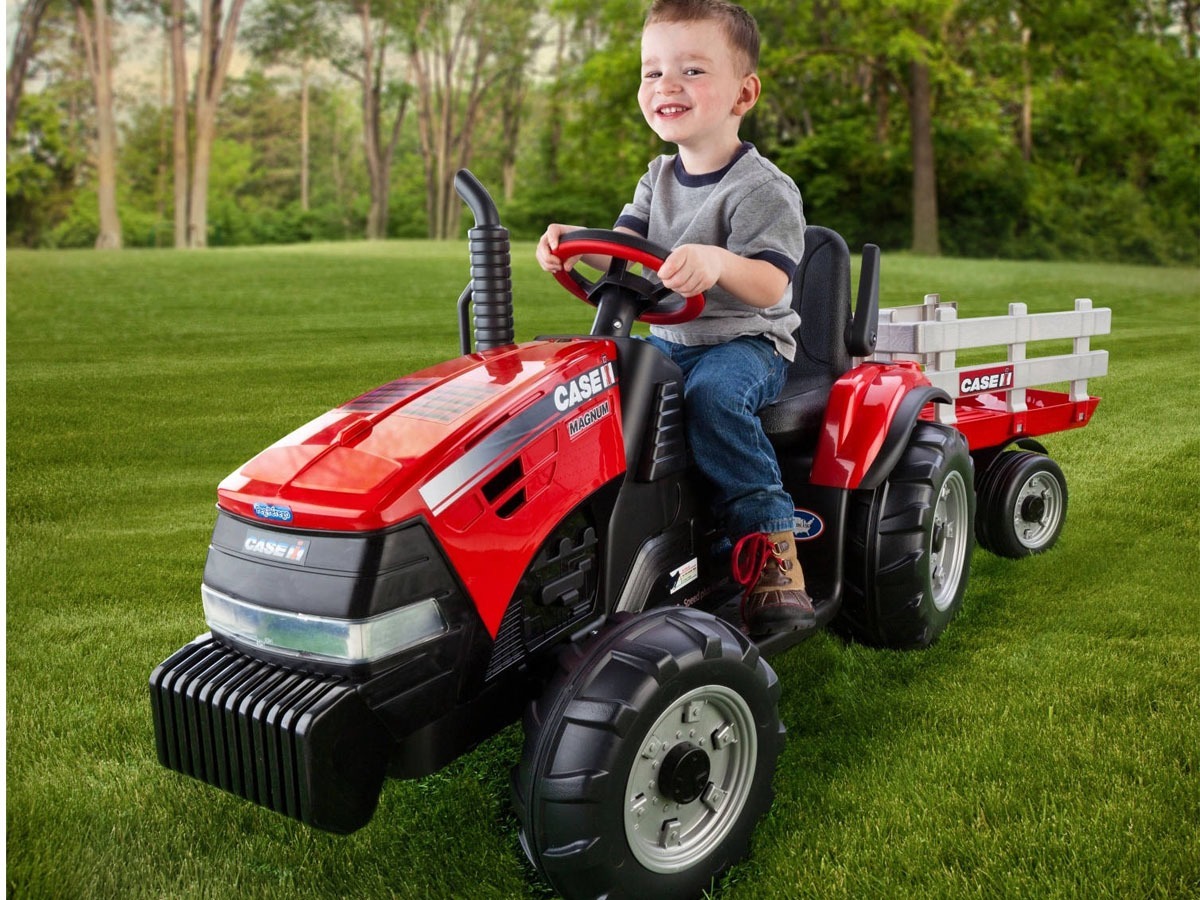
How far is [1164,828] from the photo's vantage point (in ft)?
6.88

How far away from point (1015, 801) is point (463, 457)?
125 cm

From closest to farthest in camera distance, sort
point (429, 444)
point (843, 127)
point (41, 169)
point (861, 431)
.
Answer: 1. point (429, 444)
2. point (861, 431)
3. point (41, 169)
4. point (843, 127)

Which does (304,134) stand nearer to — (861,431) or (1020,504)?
(1020,504)

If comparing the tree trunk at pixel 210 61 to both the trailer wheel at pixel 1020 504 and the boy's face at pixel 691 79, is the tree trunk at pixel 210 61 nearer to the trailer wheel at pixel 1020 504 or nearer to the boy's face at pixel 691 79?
the trailer wheel at pixel 1020 504

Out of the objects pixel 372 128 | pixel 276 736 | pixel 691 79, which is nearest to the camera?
pixel 276 736

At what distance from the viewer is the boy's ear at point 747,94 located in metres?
2.29

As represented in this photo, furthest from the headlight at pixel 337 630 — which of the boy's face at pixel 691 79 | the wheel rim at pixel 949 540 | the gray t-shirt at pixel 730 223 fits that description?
the wheel rim at pixel 949 540

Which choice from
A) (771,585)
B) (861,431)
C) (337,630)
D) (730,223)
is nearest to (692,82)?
(730,223)

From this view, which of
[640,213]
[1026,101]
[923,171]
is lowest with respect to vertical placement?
[640,213]

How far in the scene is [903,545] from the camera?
8.63ft

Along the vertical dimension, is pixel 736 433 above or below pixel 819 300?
below

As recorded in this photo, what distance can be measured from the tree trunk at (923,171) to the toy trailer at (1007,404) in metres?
13.5

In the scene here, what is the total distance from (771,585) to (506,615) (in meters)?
0.65

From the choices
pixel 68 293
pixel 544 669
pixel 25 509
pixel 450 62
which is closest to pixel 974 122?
pixel 450 62
